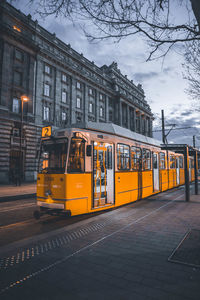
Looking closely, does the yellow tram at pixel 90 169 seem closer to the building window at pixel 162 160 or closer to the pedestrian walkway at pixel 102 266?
the pedestrian walkway at pixel 102 266

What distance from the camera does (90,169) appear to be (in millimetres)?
6871

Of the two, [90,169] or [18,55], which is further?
[18,55]

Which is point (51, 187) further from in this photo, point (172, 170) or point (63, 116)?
point (63, 116)

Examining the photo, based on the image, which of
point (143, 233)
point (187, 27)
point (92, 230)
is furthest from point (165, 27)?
point (92, 230)

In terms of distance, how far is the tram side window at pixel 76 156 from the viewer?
636 cm

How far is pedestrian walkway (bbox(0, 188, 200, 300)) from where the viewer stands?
8.53 ft

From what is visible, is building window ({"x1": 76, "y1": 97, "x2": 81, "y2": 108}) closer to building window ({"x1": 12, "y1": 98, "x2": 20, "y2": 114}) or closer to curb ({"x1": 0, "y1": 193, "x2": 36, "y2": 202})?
building window ({"x1": 12, "y1": 98, "x2": 20, "y2": 114})

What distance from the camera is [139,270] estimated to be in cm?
313

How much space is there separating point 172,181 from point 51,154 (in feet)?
36.1

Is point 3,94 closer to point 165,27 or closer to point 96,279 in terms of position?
point 165,27

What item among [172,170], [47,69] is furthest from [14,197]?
[47,69]

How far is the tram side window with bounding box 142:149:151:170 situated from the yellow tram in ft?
0.18

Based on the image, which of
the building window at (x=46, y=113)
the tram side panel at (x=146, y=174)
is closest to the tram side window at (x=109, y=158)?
the tram side panel at (x=146, y=174)

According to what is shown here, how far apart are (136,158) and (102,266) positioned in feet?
22.6
